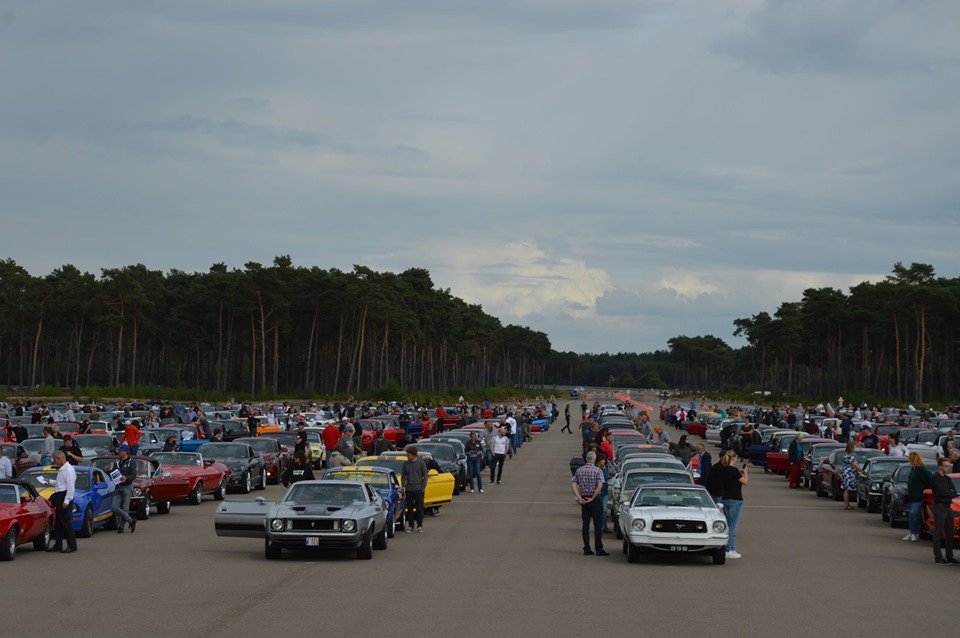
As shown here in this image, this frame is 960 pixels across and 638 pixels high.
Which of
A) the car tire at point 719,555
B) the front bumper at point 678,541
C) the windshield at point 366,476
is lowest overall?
the car tire at point 719,555

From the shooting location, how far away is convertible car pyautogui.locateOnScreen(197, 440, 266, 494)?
113 feet

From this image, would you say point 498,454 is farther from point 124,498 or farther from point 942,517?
point 942,517

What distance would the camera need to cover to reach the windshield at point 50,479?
77.9 feet

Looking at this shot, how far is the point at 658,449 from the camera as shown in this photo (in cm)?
3391

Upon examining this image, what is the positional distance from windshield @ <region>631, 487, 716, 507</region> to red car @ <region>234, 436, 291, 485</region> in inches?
731

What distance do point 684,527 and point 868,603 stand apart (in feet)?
14.3

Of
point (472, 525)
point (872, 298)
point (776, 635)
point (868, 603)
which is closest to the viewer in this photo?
point (776, 635)

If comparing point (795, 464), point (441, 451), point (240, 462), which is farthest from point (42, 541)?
point (795, 464)

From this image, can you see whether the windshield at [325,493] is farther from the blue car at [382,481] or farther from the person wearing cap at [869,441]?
the person wearing cap at [869,441]

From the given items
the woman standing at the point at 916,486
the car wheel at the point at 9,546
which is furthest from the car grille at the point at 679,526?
the car wheel at the point at 9,546

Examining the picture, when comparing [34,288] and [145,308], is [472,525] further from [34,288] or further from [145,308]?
[34,288]

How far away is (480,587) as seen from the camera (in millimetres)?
17141

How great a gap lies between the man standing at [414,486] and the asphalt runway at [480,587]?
47 centimetres

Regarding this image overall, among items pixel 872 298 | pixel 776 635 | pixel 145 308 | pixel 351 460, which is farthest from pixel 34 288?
pixel 776 635
